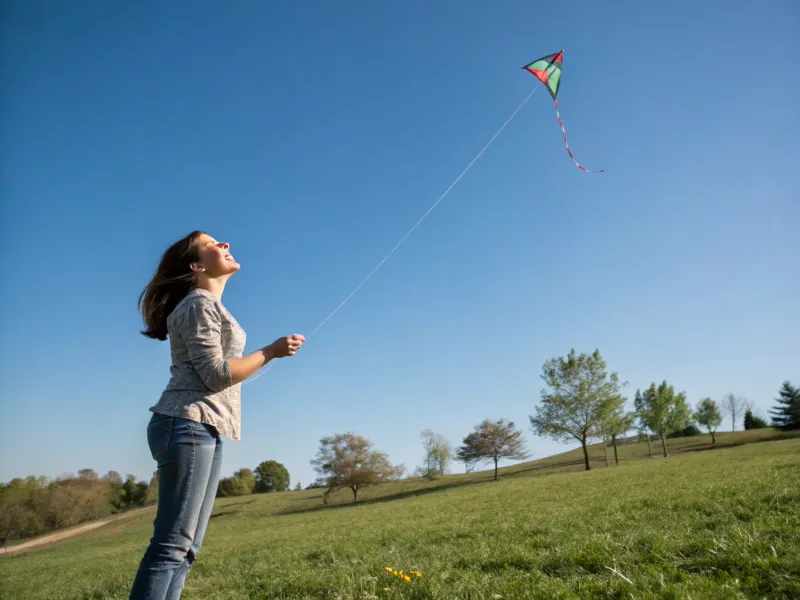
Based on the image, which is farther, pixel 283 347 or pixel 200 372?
pixel 283 347

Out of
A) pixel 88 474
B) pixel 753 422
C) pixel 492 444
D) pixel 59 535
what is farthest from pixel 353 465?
pixel 753 422

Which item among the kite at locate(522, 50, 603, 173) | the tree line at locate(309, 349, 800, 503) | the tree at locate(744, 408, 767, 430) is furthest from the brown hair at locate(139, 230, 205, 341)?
the tree at locate(744, 408, 767, 430)

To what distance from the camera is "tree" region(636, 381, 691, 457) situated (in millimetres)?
55312

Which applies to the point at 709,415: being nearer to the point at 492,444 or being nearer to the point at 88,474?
the point at 492,444

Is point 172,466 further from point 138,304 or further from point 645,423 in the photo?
point 645,423

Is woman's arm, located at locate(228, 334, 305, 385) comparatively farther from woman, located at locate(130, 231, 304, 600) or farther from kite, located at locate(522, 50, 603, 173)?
kite, located at locate(522, 50, 603, 173)

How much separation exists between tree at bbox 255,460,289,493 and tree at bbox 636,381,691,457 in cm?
5674

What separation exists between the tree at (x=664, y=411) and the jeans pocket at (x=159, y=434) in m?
62.1

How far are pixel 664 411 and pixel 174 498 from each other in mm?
63084

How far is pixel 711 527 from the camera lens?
5711mm

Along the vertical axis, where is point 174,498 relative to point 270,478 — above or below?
above

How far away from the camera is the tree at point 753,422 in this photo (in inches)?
3044

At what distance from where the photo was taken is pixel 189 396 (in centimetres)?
276

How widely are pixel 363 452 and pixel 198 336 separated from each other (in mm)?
44213
